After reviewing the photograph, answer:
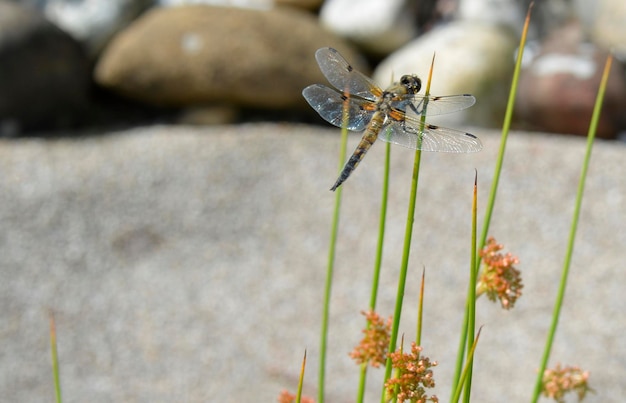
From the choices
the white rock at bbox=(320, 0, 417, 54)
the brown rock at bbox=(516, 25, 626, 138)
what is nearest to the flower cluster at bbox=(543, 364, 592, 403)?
the brown rock at bbox=(516, 25, 626, 138)

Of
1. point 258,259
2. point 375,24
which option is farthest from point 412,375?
point 375,24

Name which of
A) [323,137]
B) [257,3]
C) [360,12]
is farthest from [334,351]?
[257,3]

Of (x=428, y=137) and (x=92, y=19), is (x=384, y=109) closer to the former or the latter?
(x=428, y=137)

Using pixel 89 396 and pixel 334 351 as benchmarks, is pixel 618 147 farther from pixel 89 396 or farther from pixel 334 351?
pixel 89 396

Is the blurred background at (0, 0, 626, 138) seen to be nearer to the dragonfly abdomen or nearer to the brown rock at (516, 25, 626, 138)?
the brown rock at (516, 25, 626, 138)

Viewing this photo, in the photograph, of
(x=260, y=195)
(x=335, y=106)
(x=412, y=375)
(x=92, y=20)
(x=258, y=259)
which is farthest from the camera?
(x=92, y=20)

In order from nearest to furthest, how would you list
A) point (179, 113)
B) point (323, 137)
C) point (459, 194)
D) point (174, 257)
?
point (174, 257) < point (459, 194) < point (323, 137) < point (179, 113)

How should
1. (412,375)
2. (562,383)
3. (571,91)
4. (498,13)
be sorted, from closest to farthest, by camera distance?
1. (412,375)
2. (562,383)
3. (571,91)
4. (498,13)
